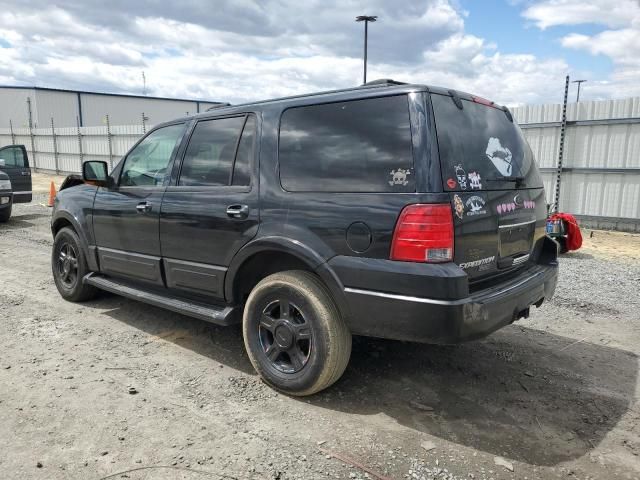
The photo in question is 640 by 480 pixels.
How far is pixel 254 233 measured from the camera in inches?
135

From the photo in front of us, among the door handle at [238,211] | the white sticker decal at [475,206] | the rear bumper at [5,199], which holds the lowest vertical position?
the rear bumper at [5,199]

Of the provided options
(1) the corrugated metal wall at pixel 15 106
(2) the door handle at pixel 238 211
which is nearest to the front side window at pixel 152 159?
(2) the door handle at pixel 238 211

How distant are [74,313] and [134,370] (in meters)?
1.68

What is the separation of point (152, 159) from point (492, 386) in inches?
129

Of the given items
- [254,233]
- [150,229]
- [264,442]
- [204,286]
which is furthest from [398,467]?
[150,229]

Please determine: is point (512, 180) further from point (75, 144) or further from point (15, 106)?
point (15, 106)

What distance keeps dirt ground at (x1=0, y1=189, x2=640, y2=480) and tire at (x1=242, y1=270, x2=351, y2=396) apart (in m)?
0.18

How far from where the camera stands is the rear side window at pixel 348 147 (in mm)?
2867

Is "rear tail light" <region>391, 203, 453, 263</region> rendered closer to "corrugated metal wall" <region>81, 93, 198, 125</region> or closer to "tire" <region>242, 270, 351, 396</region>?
"tire" <region>242, 270, 351, 396</region>

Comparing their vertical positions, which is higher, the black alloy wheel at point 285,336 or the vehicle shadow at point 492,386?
the black alloy wheel at point 285,336

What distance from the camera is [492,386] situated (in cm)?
353

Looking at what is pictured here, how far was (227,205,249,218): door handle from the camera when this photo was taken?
348 centimetres

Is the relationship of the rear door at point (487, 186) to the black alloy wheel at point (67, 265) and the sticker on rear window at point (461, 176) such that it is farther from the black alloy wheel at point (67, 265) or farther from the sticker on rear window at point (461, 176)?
the black alloy wheel at point (67, 265)

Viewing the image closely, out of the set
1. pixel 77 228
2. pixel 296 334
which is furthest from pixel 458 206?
pixel 77 228
